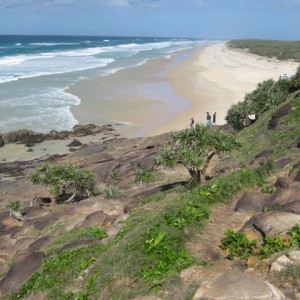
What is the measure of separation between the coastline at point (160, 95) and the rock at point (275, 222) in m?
23.4

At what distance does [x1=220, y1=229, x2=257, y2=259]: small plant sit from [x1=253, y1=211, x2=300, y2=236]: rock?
18.3 inches

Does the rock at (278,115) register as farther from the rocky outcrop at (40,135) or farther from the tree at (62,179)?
the rocky outcrop at (40,135)

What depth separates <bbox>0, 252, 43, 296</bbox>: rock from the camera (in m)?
10.1

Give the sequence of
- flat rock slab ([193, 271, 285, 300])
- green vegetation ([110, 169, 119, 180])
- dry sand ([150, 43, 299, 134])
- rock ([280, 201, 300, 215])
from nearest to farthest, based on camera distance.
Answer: flat rock slab ([193, 271, 285, 300]), rock ([280, 201, 300, 215]), green vegetation ([110, 169, 119, 180]), dry sand ([150, 43, 299, 134])

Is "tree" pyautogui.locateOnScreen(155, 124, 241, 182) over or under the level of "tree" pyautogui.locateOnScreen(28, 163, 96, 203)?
over

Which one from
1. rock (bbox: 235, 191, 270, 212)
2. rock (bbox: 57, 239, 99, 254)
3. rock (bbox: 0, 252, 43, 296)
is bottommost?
rock (bbox: 0, 252, 43, 296)

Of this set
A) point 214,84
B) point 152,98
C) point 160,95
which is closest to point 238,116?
point 152,98

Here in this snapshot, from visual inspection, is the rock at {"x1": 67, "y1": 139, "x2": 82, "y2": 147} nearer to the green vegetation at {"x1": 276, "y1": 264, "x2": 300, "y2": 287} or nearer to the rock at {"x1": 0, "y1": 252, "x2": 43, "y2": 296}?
the rock at {"x1": 0, "y1": 252, "x2": 43, "y2": 296}

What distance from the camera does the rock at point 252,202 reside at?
10453mm

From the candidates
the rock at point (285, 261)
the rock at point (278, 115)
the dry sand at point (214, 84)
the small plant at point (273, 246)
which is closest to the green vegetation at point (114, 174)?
the rock at point (278, 115)

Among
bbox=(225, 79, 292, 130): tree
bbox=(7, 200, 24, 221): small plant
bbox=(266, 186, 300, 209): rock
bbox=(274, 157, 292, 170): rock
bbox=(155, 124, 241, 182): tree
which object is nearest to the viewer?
bbox=(266, 186, 300, 209): rock

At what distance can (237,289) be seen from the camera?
6660 millimetres

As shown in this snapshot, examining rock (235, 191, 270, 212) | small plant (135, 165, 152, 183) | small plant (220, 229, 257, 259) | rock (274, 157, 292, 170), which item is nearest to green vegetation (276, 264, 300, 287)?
small plant (220, 229, 257, 259)

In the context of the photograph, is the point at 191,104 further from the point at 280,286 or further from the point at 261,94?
the point at 280,286
